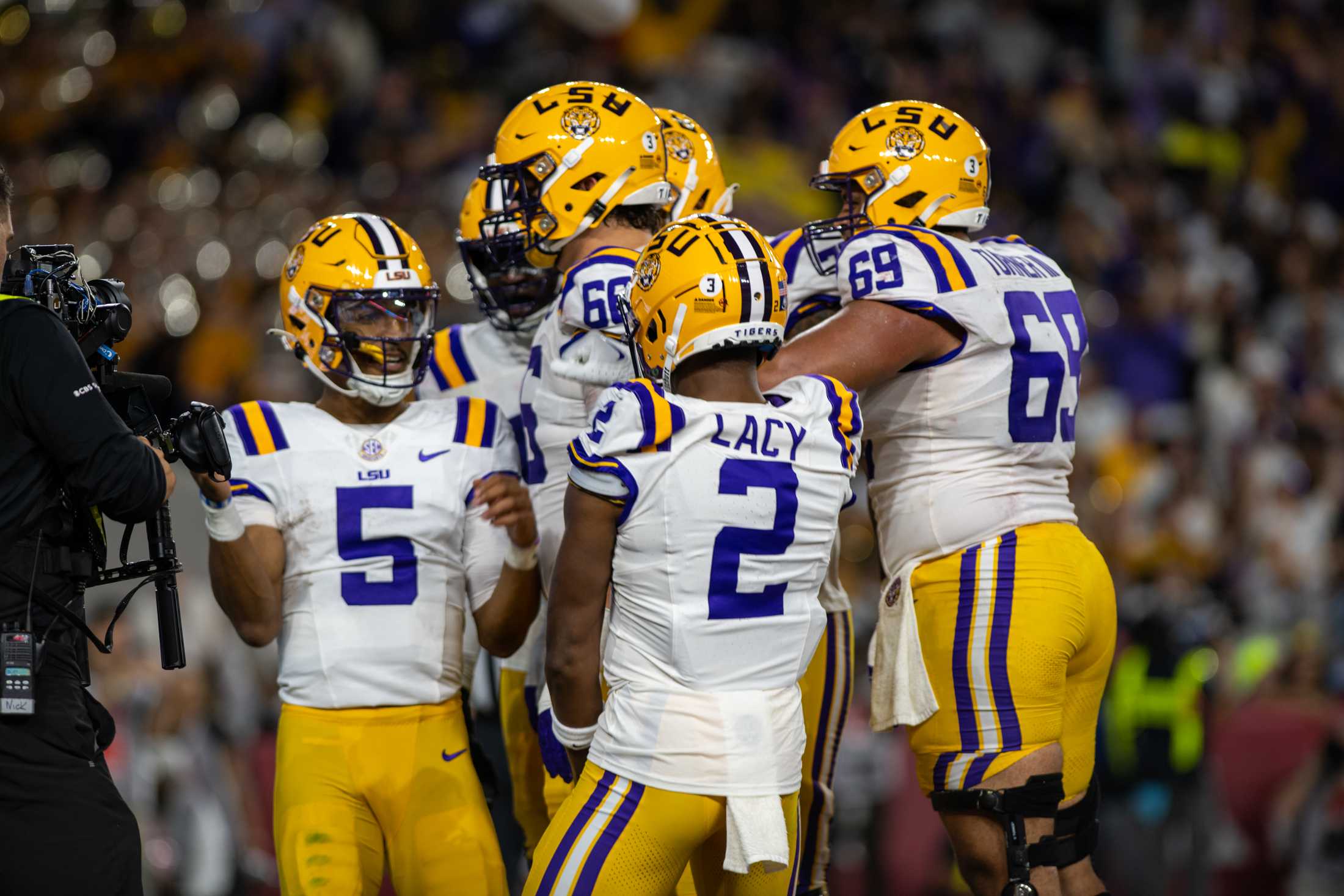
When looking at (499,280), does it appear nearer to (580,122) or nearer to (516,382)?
(516,382)

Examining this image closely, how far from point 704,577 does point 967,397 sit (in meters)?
1.20

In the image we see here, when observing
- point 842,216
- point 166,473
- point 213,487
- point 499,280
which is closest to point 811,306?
point 842,216

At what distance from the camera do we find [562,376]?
442 centimetres

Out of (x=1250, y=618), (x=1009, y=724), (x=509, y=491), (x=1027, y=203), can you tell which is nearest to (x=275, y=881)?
(x=509, y=491)

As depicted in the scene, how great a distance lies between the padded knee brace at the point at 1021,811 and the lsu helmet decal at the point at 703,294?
4.58 ft

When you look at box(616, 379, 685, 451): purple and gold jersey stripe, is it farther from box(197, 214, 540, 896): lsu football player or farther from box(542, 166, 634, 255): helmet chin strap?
box(542, 166, 634, 255): helmet chin strap

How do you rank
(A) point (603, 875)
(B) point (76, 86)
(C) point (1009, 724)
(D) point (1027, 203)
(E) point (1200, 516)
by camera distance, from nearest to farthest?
(A) point (603, 875)
(C) point (1009, 724)
(E) point (1200, 516)
(B) point (76, 86)
(D) point (1027, 203)

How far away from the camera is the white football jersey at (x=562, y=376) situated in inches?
168

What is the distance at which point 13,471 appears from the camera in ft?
11.5

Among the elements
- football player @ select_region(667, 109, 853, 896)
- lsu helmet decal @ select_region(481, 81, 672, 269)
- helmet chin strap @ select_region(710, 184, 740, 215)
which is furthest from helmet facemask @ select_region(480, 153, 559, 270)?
football player @ select_region(667, 109, 853, 896)

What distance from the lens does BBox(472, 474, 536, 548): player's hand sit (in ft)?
14.3

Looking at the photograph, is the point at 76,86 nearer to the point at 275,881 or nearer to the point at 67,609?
the point at 275,881

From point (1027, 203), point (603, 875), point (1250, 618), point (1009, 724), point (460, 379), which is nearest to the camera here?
point (603, 875)

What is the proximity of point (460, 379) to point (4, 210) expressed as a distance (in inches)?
79.2
